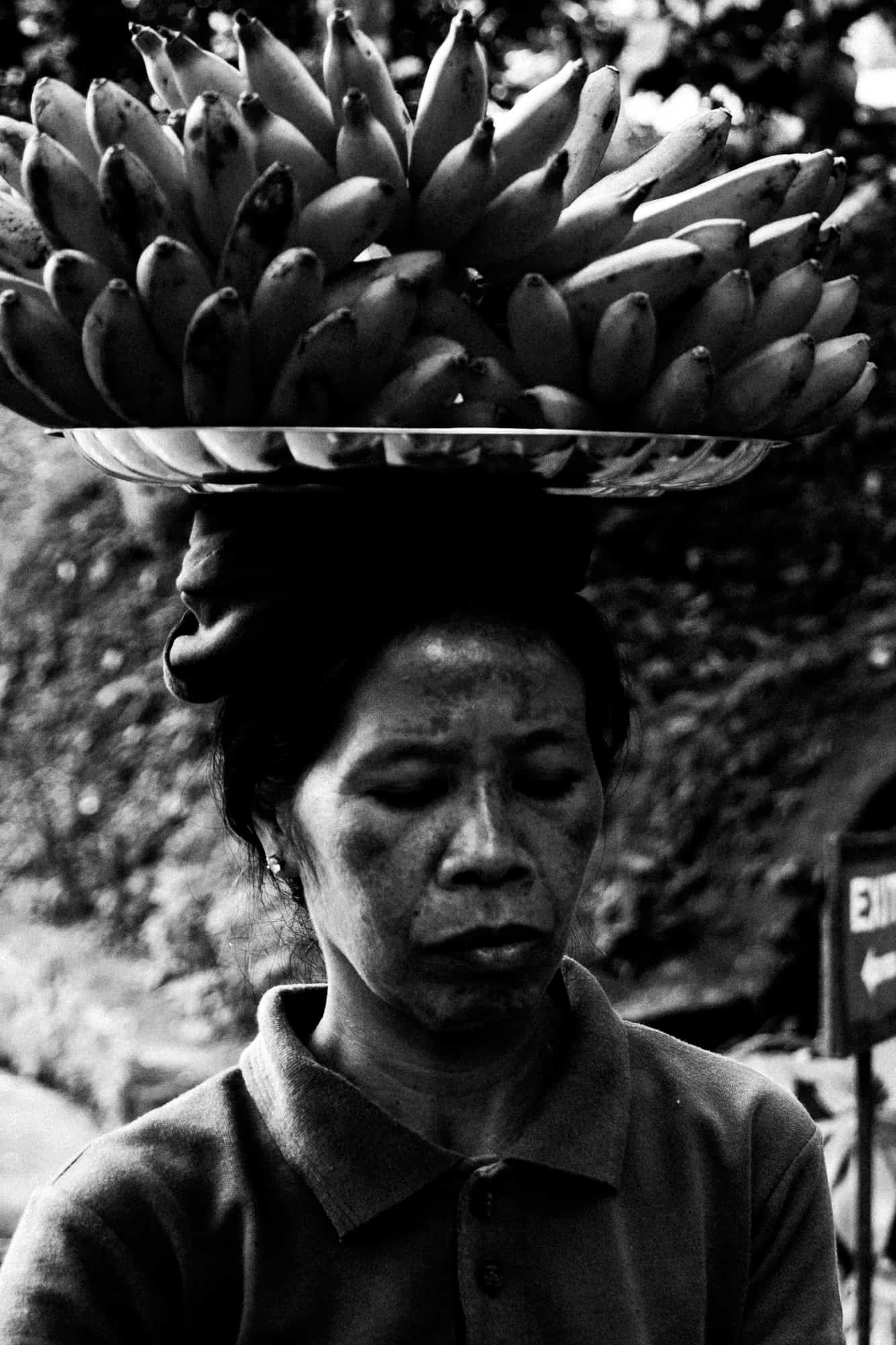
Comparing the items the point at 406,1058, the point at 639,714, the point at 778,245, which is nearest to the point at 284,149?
the point at 778,245

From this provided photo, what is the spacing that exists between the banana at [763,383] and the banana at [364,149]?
0.97 ft

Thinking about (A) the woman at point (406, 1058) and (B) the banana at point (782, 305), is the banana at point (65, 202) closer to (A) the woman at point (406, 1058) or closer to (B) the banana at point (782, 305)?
(A) the woman at point (406, 1058)

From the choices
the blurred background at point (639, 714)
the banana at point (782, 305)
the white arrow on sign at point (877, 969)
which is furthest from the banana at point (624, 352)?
the blurred background at point (639, 714)

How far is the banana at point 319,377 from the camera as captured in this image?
127 cm

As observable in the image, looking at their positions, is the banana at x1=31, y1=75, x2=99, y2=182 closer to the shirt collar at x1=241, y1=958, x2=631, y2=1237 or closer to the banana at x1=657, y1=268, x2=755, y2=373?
the banana at x1=657, y1=268, x2=755, y2=373

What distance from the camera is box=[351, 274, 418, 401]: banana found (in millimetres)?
1288

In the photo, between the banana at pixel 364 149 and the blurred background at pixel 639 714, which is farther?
the blurred background at pixel 639 714

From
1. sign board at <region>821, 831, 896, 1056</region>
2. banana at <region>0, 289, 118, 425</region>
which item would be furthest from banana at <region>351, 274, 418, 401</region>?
sign board at <region>821, 831, 896, 1056</region>

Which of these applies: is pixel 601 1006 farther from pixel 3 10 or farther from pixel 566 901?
pixel 3 10

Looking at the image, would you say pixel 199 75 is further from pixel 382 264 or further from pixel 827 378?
pixel 827 378

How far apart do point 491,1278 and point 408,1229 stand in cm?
8

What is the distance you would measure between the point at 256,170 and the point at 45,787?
664 centimetres

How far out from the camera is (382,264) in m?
1.35

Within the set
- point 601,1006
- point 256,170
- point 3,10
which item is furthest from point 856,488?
point 256,170
